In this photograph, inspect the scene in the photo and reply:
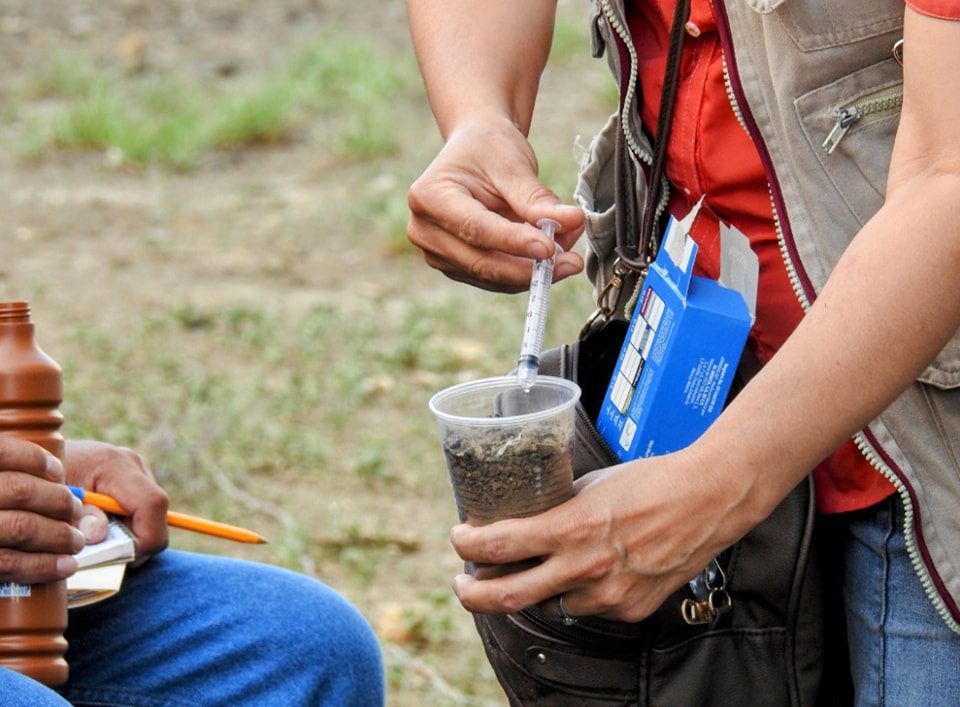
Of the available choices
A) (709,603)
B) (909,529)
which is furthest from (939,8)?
(709,603)

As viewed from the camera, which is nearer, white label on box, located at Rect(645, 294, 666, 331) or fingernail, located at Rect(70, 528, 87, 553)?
white label on box, located at Rect(645, 294, 666, 331)

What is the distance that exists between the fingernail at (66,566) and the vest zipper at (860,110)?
0.91 m

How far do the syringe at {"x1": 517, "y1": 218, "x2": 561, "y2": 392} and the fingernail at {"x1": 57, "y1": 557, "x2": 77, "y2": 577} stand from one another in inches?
21.1

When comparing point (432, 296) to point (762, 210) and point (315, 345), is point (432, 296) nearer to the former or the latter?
point (315, 345)

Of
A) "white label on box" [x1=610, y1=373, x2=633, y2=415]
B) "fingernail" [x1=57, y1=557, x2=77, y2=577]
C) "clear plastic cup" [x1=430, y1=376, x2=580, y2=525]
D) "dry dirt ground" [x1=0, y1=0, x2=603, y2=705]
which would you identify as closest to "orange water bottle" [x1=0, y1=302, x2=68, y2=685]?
"fingernail" [x1=57, y1=557, x2=77, y2=577]

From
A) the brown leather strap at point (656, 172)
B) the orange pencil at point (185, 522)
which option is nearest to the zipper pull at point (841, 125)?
the brown leather strap at point (656, 172)

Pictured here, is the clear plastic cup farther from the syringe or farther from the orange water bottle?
the orange water bottle

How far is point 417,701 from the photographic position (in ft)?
9.39

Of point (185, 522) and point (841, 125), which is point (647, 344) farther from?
point (185, 522)

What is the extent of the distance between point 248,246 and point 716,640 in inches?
149

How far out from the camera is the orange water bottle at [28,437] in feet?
5.31

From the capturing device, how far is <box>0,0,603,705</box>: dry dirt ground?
11.8 feet

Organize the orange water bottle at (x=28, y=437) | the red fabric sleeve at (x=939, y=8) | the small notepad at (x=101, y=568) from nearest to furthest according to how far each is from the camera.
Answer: the red fabric sleeve at (x=939, y=8)
the orange water bottle at (x=28, y=437)
the small notepad at (x=101, y=568)

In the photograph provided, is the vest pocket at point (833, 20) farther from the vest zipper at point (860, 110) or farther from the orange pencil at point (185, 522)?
the orange pencil at point (185, 522)
